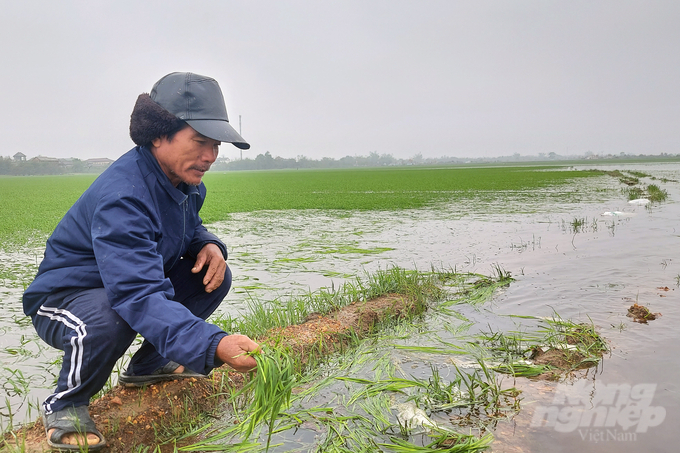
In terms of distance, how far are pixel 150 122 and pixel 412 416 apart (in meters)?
1.84

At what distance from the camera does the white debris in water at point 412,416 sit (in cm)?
243

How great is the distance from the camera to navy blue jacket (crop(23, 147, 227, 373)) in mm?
1729

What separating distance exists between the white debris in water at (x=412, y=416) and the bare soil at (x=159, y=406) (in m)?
0.66

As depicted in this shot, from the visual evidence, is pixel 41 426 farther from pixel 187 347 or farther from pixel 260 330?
pixel 260 330

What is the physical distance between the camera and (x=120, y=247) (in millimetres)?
1926

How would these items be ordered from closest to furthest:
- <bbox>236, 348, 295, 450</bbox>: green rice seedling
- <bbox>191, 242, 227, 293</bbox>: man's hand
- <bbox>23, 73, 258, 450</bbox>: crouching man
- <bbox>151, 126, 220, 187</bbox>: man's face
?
1. <bbox>236, 348, 295, 450</bbox>: green rice seedling
2. <bbox>23, 73, 258, 450</bbox>: crouching man
3. <bbox>151, 126, 220, 187</bbox>: man's face
4. <bbox>191, 242, 227, 293</bbox>: man's hand

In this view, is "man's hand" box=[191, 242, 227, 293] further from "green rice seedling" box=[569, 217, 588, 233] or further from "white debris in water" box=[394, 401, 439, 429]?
"green rice seedling" box=[569, 217, 588, 233]

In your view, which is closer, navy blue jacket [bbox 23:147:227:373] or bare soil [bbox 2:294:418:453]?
navy blue jacket [bbox 23:147:227:373]

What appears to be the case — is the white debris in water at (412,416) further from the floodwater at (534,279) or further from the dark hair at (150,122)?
the dark hair at (150,122)

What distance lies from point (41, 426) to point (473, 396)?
2115 mm

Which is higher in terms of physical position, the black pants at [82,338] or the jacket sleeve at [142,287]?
the jacket sleeve at [142,287]

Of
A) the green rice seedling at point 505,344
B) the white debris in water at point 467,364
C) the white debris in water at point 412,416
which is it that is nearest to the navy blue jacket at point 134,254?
the white debris in water at point 412,416

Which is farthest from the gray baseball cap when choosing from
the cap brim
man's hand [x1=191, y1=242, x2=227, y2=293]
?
man's hand [x1=191, y1=242, x2=227, y2=293]

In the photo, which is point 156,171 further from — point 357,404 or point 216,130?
point 357,404
